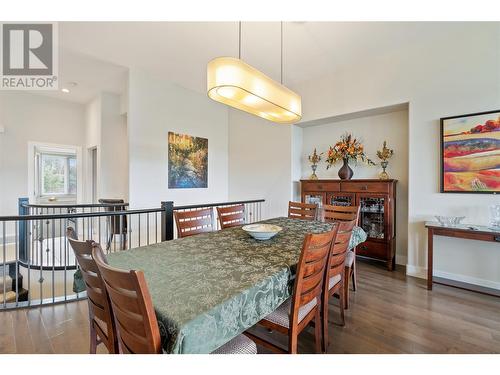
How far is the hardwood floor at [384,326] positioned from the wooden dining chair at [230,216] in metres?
1.11

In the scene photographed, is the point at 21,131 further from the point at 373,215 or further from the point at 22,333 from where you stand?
the point at 373,215

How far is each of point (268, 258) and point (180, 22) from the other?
2.79 metres

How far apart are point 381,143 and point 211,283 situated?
142 inches

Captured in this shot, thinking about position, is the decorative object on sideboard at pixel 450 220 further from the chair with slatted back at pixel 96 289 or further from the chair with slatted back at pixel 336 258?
the chair with slatted back at pixel 96 289

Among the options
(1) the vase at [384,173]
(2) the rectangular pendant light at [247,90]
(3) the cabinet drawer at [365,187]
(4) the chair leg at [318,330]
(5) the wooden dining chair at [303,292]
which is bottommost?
(4) the chair leg at [318,330]

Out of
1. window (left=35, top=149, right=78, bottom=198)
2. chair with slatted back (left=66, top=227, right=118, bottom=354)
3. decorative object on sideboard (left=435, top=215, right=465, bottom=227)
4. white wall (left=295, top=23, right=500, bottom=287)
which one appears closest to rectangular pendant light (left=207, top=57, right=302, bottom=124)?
chair with slatted back (left=66, top=227, right=118, bottom=354)

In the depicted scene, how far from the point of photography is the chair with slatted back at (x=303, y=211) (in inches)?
123

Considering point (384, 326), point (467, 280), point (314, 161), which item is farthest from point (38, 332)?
point (467, 280)

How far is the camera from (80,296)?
2.49 metres

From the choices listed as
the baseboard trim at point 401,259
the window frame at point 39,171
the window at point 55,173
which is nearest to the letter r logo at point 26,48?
the window frame at point 39,171

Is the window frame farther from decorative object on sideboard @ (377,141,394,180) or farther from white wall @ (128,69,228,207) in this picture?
decorative object on sideboard @ (377,141,394,180)
